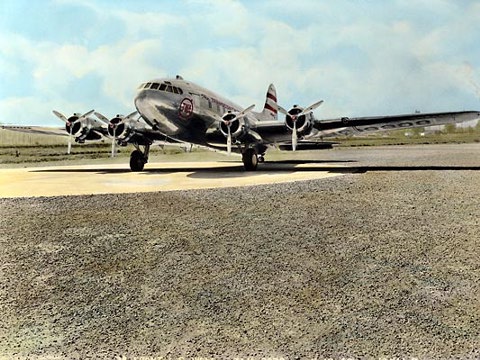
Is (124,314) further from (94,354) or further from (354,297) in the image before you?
(354,297)

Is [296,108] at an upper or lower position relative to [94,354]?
upper

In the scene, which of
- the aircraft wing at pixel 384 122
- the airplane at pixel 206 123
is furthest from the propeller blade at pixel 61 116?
the aircraft wing at pixel 384 122

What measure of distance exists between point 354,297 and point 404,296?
96 cm

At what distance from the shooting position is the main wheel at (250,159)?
997 inches

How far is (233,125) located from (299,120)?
382cm

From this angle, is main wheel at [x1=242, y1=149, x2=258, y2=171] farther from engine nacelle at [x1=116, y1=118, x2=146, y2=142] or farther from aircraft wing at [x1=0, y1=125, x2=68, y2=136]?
aircraft wing at [x1=0, y1=125, x2=68, y2=136]

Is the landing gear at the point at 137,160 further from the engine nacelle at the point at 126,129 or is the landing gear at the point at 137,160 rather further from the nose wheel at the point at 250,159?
the nose wheel at the point at 250,159

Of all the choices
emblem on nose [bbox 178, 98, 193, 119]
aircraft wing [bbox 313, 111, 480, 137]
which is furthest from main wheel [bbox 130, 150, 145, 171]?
aircraft wing [bbox 313, 111, 480, 137]

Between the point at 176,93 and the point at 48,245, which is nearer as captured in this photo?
the point at 48,245

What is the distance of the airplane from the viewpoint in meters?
22.9

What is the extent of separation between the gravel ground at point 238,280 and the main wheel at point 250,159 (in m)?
12.4

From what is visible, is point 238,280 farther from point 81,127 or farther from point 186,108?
point 81,127

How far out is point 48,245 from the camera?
31.4 feet

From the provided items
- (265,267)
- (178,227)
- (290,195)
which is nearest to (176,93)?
(290,195)
